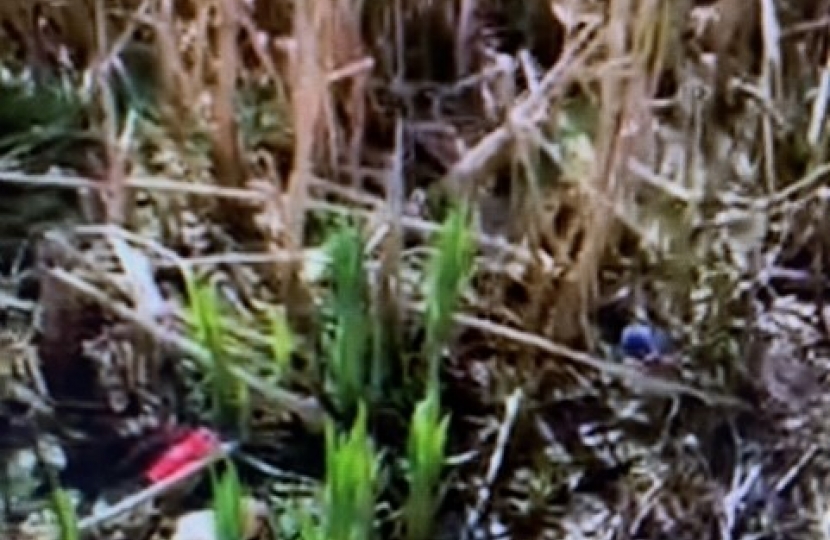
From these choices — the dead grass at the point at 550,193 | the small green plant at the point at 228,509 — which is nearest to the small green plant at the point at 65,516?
the small green plant at the point at 228,509

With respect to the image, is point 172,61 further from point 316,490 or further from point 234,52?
point 316,490

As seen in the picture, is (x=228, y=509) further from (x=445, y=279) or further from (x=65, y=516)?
(x=445, y=279)

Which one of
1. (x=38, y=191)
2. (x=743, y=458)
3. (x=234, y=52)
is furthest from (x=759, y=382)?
(x=38, y=191)

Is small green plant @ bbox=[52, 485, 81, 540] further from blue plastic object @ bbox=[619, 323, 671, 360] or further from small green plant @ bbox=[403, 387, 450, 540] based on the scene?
blue plastic object @ bbox=[619, 323, 671, 360]

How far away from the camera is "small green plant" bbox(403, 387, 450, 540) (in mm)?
1122

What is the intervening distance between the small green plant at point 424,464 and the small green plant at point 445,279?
0.03 m

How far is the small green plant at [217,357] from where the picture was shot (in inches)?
46.6

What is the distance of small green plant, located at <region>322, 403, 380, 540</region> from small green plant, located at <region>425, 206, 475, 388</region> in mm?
100

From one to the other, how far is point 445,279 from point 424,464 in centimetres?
12

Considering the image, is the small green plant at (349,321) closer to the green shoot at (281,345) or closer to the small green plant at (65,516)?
the green shoot at (281,345)

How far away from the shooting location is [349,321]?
118 cm

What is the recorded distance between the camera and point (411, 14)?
4.65 ft

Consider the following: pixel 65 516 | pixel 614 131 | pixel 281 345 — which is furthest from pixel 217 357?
pixel 614 131

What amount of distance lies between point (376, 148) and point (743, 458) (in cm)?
34
